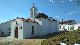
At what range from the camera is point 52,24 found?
50594mm

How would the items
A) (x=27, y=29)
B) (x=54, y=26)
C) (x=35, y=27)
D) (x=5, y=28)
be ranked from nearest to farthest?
1. (x=27, y=29)
2. (x=35, y=27)
3. (x=5, y=28)
4. (x=54, y=26)

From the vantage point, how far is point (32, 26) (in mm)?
42000

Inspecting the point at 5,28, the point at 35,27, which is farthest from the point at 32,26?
the point at 5,28

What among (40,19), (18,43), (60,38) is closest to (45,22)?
(40,19)

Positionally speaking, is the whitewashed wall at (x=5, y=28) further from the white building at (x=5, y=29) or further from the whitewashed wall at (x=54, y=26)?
the whitewashed wall at (x=54, y=26)

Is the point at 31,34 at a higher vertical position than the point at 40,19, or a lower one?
lower

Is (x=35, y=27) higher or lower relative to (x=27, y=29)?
higher

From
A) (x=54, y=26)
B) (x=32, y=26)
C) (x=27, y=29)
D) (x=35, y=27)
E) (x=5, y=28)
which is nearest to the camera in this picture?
(x=27, y=29)

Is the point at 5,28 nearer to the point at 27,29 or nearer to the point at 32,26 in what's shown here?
the point at 32,26

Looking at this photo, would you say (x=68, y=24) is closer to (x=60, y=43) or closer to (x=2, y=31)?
(x=2, y=31)

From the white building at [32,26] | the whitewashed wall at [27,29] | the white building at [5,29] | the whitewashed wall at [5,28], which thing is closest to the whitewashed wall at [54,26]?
the white building at [32,26]

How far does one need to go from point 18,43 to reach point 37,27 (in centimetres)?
1520

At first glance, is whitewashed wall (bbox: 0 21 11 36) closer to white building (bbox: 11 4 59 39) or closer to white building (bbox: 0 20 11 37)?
white building (bbox: 0 20 11 37)

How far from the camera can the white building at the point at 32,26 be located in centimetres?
3941
